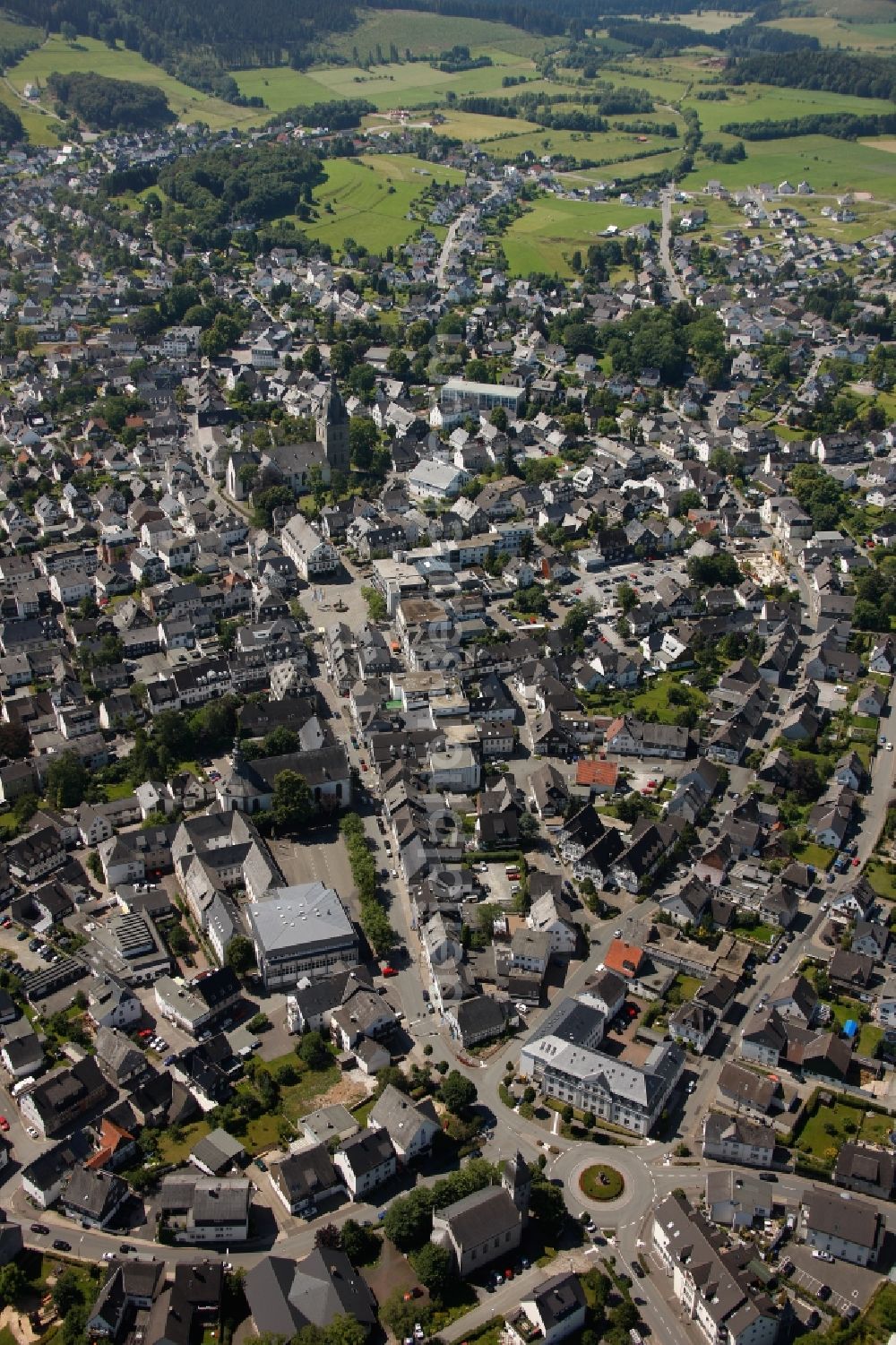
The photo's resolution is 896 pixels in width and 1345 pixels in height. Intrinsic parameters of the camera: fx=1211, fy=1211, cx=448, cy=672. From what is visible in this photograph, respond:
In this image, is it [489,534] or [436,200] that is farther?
[436,200]

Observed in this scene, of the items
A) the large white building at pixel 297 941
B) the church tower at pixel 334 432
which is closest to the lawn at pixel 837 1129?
the large white building at pixel 297 941

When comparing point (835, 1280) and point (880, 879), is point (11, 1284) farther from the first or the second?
point (880, 879)

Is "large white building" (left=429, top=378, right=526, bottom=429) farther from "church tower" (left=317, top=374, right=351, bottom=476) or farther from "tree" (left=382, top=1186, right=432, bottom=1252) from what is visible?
"tree" (left=382, top=1186, right=432, bottom=1252)

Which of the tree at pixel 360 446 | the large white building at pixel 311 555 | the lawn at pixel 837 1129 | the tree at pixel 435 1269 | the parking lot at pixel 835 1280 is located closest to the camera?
the tree at pixel 435 1269

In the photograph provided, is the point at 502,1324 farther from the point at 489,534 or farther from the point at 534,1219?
the point at 489,534

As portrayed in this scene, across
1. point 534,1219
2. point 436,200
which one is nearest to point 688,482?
point 534,1219

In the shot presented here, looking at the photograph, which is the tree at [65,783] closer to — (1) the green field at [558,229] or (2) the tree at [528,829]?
(2) the tree at [528,829]
